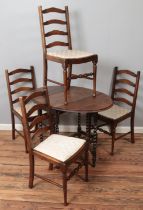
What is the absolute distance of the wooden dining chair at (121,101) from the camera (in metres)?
3.11

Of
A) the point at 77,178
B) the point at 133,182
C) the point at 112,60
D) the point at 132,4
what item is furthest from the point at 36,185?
the point at 132,4

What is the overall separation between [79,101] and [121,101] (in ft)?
2.57

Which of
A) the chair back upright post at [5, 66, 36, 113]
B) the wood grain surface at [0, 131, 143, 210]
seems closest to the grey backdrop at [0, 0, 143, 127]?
the chair back upright post at [5, 66, 36, 113]

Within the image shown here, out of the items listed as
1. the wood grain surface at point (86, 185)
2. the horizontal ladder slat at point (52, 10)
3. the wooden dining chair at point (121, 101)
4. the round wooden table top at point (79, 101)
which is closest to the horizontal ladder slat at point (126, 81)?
the wooden dining chair at point (121, 101)

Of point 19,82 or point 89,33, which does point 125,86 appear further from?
point 19,82

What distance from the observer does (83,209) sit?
7.85ft

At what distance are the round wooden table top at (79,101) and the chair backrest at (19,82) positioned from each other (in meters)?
0.38

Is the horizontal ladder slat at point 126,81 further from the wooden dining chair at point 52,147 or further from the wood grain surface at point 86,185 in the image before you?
the wooden dining chair at point 52,147

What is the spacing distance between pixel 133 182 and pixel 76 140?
69 cm

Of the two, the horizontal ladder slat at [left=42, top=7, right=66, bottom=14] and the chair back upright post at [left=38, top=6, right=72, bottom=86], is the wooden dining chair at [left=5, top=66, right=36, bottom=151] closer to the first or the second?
→ the chair back upright post at [left=38, top=6, right=72, bottom=86]

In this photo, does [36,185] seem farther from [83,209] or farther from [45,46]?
[45,46]

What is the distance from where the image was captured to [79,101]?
9.19 ft

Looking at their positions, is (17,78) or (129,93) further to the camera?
(17,78)

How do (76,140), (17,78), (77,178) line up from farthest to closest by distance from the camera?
(17,78) → (77,178) → (76,140)
